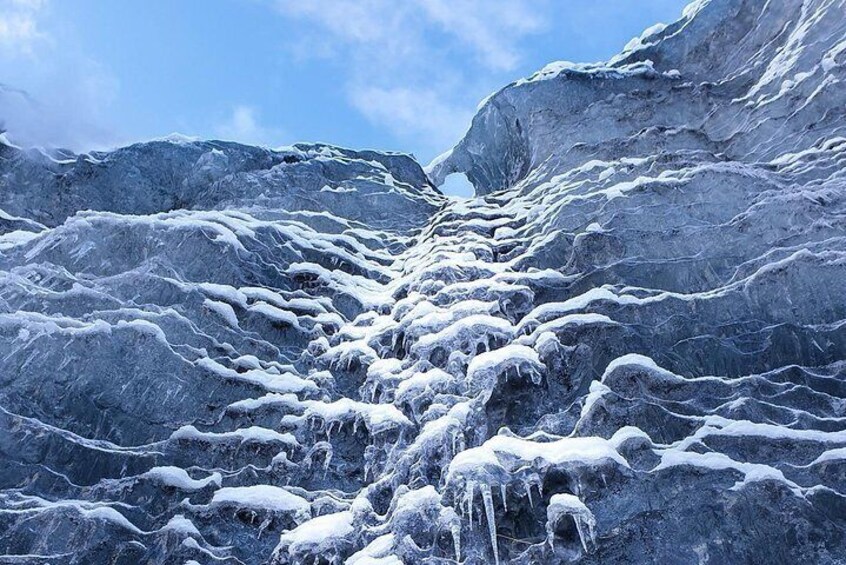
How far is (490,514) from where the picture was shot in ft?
28.2

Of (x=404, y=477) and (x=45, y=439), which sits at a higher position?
(x=45, y=439)

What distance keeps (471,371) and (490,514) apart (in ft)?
9.51

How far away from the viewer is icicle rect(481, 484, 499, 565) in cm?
849

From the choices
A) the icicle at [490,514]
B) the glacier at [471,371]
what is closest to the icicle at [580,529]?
the glacier at [471,371]

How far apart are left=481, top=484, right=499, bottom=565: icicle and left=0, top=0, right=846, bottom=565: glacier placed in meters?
0.13

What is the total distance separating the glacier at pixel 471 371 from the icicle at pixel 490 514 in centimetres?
13

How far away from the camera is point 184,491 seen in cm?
1027

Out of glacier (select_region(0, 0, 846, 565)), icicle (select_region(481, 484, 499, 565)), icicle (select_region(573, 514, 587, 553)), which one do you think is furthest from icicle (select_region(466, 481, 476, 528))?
icicle (select_region(573, 514, 587, 553))

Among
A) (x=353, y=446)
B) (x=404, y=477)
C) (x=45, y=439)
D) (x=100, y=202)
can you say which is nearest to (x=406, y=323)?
(x=353, y=446)

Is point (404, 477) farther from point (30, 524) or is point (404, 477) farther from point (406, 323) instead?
point (30, 524)

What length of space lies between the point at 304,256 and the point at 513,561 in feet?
34.3

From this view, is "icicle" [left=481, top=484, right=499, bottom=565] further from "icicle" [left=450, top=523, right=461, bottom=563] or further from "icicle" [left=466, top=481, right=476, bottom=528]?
"icicle" [left=450, top=523, right=461, bottom=563]

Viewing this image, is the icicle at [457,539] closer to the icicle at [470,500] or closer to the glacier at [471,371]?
the glacier at [471,371]

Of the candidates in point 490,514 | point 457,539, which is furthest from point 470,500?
point 457,539
